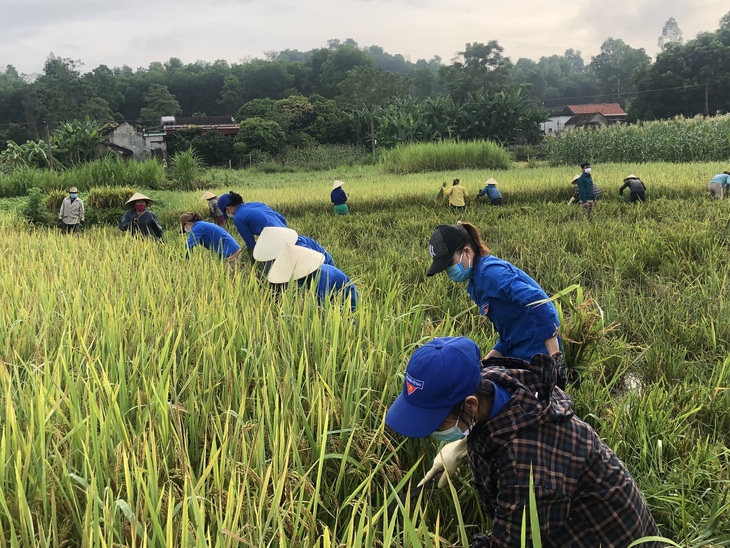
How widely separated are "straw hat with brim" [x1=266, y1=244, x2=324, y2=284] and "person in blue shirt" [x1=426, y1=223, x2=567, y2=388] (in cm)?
100

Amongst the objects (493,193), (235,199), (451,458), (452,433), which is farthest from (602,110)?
(452,433)

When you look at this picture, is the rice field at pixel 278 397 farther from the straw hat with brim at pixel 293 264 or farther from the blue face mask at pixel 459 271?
the blue face mask at pixel 459 271

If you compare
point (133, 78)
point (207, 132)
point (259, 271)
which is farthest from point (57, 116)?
point (259, 271)

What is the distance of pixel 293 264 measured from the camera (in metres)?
3.32

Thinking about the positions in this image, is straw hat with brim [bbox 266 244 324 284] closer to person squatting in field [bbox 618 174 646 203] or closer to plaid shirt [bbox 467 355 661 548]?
plaid shirt [bbox 467 355 661 548]

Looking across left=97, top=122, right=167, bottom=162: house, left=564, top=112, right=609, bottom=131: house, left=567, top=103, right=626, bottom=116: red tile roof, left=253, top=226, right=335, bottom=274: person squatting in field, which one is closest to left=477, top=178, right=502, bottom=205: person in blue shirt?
left=253, top=226, right=335, bottom=274: person squatting in field

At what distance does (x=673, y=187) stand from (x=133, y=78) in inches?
2168

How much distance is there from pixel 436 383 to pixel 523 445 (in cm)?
26

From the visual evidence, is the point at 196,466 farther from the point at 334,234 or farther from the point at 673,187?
the point at 673,187

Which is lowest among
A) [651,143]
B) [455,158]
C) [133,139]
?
[455,158]

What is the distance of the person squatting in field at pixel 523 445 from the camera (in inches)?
51.1

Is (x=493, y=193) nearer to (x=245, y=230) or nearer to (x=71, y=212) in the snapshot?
(x=245, y=230)

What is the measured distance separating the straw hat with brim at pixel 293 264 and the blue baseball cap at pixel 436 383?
1977mm

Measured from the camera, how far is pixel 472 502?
171cm
